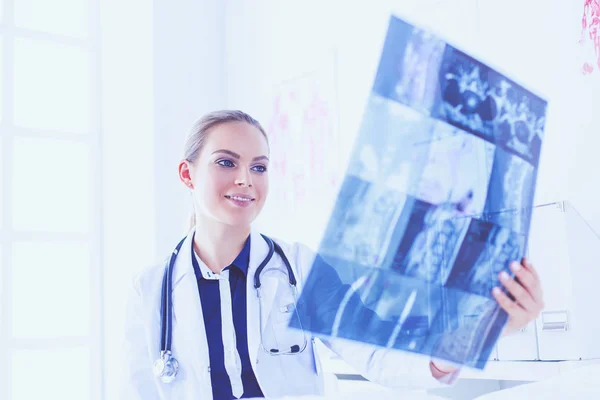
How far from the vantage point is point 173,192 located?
2477 mm

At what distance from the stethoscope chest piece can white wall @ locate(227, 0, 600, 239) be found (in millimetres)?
590

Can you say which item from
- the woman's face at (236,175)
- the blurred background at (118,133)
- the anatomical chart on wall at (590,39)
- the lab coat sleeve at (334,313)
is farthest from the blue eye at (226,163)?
the blurred background at (118,133)

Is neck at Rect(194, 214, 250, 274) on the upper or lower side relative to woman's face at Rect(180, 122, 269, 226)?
lower

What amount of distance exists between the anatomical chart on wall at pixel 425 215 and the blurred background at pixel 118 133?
1671mm

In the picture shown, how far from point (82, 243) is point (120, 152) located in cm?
39

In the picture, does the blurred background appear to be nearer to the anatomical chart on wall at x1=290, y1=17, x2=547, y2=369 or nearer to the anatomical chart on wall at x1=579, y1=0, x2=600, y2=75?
the anatomical chart on wall at x1=579, y1=0, x2=600, y2=75

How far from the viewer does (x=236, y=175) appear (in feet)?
3.17

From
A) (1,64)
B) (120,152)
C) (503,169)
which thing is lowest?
(503,169)

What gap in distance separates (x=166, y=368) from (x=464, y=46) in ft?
2.11

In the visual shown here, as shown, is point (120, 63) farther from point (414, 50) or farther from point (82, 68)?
point (414, 50)

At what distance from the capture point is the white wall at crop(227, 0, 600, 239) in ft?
4.71

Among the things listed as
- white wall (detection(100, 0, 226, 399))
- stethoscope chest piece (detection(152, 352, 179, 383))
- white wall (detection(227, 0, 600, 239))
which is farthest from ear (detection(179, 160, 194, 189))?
white wall (detection(100, 0, 226, 399))

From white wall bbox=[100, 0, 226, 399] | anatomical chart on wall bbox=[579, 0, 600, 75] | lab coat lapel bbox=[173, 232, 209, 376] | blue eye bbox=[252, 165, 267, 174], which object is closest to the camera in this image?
Answer: blue eye bbox=[252, 165, 267, 174]

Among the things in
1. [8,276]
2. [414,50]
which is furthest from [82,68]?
[414,50]
